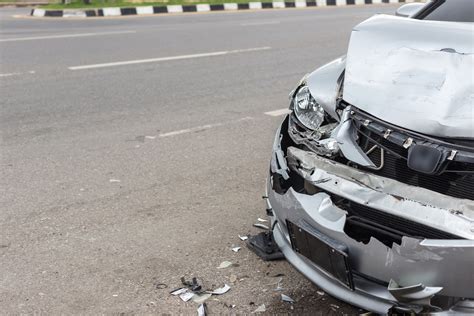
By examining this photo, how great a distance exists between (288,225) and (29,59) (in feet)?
23.5

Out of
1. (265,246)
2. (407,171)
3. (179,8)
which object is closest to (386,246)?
(407,171)

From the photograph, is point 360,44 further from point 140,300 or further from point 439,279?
point 140,300

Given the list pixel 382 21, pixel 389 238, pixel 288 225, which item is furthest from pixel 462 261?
pixel 382 21

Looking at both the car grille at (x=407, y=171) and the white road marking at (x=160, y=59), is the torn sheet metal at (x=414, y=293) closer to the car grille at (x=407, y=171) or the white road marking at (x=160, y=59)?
the car grille at (x=407, y=171)

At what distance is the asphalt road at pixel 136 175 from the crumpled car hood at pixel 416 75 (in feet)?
3.31

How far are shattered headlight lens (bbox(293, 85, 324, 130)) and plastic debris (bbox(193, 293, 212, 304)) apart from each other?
0.96 m

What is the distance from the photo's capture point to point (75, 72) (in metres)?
7.98

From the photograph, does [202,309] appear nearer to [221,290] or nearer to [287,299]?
[221,290]

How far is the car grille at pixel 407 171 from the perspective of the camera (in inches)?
87.3

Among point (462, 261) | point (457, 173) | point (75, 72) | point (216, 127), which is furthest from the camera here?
point (75, 72)

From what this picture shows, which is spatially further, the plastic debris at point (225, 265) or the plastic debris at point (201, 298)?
the plastic debris at point (225, 265)

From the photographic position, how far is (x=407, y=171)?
235cm

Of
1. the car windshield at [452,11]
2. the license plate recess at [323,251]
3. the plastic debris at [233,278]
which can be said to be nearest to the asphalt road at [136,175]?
the plastic debris at [233,278]

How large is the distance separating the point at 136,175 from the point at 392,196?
2.60 metres
